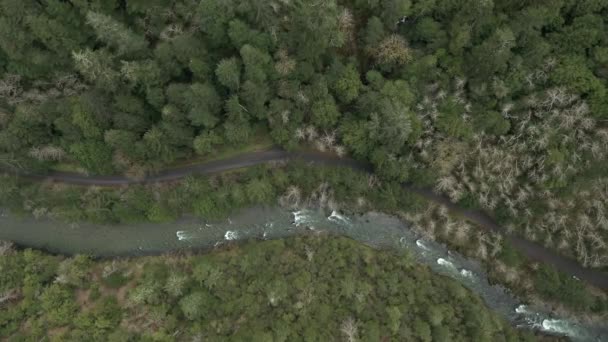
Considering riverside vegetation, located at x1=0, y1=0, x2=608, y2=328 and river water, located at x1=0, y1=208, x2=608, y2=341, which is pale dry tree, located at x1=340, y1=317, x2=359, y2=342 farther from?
riverside vegetation, located at x1=0, y1=0, x2=608, y2=328

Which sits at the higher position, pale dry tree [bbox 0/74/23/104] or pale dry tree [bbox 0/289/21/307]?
pale dry tree [bbox 0/74/23/104]

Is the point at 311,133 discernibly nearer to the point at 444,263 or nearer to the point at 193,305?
the point at 193,305

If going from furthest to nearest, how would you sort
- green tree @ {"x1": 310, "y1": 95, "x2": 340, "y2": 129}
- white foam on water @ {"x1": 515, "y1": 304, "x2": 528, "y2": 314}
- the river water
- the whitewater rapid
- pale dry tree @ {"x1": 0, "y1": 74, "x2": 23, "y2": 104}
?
the river water, white foam on water @ {"x1": 515, "y1": 304, "x2": 528, "y2": 314}, the whitewater rapid, green tree @ {"x1": 310, "y1": 95, "x2": 340, "y2": 129}, pale dry tree @ {"x1": 0, "y1": 74, "x2": 23, "y2": 104}

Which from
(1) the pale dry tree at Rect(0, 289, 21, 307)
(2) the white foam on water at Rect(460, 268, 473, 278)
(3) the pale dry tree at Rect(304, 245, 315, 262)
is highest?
(3) the pale dry tree at Rect(304, 245, 315, 262)

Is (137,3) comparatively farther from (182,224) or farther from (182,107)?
(182,224)

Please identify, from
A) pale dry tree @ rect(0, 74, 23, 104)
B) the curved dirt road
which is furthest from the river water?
pale dry tree @ rect(0, 74, 23, 104)

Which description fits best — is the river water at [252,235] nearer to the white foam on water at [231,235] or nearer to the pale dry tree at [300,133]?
A: the white foam on water at [231,235]

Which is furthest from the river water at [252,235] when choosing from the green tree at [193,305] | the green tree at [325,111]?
the green tree at [325,111]

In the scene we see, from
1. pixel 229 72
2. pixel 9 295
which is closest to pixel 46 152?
pixel 9 295
